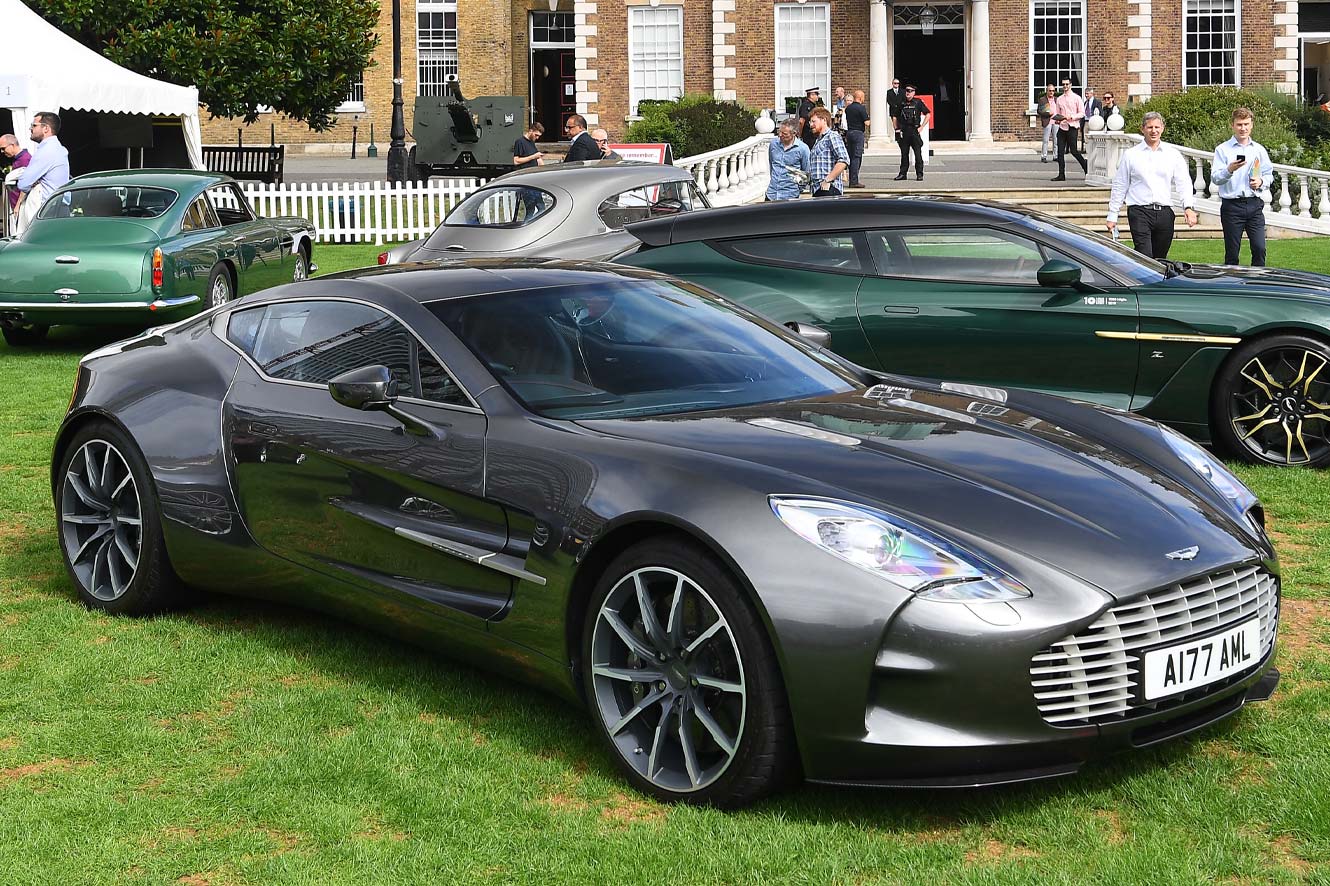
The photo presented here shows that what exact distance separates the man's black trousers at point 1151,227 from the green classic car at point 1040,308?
576 cm

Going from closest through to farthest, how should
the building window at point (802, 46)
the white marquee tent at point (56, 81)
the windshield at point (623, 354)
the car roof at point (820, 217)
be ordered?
the windshield at point (623, 354) → the car roof at point (820, 217) → the white marquee tent at point (56, 81) → the building window at point (802, 46)

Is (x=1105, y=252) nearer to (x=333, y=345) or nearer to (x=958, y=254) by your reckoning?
(x=958, y=254)

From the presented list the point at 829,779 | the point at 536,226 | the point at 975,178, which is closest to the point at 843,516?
the point at 829,779

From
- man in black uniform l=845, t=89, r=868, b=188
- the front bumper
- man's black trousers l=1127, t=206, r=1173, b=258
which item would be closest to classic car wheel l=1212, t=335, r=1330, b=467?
man's black trousers l=1127, t=206, r=1173, b=258

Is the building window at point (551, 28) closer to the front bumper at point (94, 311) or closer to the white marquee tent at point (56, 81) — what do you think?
the white marquee tent at point (56, 81)

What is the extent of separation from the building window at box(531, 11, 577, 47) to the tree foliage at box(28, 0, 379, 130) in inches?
747

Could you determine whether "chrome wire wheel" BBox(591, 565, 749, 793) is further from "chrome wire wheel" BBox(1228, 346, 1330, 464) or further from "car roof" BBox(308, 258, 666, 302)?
"chrome wire wheel" BBox(1228, 346, 1330, 464)

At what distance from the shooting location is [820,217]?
9406 mm

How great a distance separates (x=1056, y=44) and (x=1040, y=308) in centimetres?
3753

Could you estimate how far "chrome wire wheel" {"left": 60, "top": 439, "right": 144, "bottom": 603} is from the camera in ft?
20.1

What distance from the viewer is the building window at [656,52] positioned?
4519 centimetres

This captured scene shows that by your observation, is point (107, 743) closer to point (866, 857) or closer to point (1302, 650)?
point (866, 857)

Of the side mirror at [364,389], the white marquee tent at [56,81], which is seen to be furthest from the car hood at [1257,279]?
the white marquee tent at [56,81]

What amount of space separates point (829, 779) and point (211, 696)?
2343 mm
